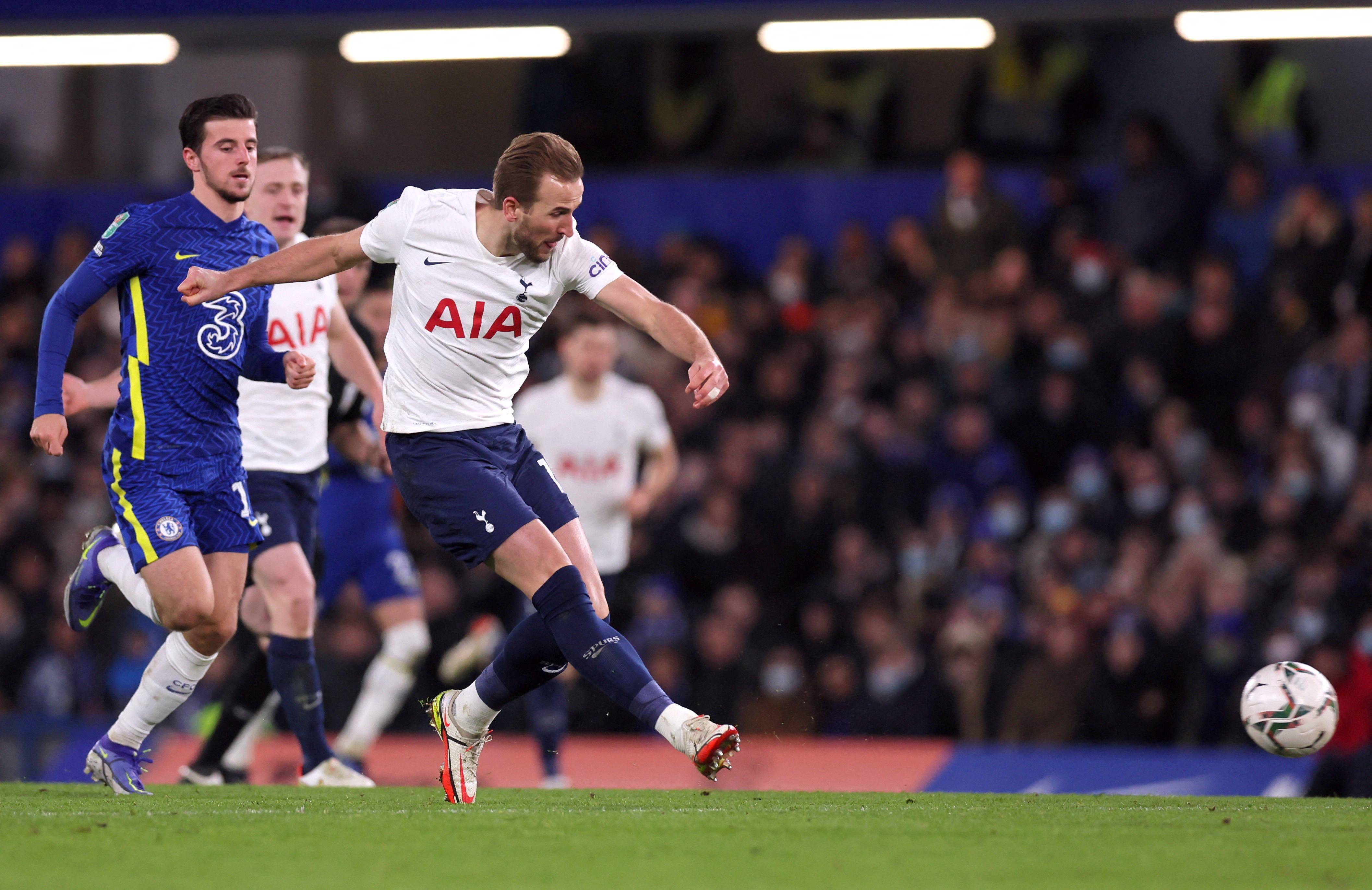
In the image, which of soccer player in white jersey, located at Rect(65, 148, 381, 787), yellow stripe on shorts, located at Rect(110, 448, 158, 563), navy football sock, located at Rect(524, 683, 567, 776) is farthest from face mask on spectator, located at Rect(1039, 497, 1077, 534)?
yellow stripe on shorts, located at Rect(110, 448, 158, 563)

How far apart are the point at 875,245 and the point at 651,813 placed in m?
9.57

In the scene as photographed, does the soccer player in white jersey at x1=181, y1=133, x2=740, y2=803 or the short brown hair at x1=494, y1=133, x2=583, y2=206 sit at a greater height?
the short brown hair at x1=494, y1=133, x2=583, y2=206

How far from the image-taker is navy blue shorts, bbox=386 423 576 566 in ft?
19.7

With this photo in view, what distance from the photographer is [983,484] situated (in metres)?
13.0

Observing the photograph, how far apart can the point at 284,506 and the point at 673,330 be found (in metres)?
2.52

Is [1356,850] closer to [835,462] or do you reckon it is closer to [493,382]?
[493,382]

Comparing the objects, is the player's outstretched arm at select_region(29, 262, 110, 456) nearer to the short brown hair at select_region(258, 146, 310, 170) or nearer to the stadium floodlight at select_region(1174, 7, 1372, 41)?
A: the short brown hair at select_region(258, 146, 310, 170)

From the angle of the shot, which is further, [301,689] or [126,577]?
[301,689]

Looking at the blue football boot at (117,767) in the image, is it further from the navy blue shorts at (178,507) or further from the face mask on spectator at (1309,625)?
the face mask on spectator at (1309,625)

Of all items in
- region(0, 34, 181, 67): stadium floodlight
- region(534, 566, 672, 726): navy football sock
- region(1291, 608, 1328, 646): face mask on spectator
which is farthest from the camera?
region(0, 34, 181, 67): stadium floodlight

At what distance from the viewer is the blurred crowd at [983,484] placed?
11.2m

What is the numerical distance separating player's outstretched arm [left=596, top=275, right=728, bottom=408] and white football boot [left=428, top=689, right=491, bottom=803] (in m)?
1.47

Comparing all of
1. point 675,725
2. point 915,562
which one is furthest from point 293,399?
point 915,562

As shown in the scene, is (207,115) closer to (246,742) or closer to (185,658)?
(185,658)
